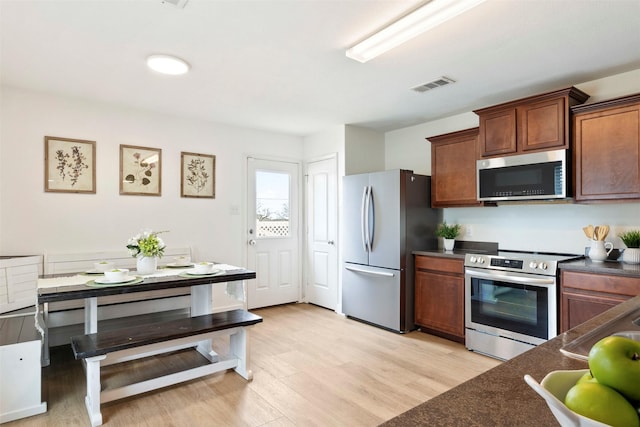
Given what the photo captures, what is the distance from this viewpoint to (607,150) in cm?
286

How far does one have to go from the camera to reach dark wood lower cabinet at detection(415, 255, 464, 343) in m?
3.61

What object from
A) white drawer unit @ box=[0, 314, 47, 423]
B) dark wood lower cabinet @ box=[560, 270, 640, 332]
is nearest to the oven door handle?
dark wood lower cabinet @ box=[560, 270, 640, 332]

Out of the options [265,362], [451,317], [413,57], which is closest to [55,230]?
[265,362]

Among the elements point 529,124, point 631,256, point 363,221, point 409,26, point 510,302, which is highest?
point 409,26

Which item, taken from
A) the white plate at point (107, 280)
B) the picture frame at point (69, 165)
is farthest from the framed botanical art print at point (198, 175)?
the white plate at point (107, 280)

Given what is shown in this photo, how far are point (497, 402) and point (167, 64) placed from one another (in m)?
3.07

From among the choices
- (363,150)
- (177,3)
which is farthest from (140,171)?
(363,150)

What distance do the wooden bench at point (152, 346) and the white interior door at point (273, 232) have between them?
6.17 ft

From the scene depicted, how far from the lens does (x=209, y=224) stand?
4.63 metres

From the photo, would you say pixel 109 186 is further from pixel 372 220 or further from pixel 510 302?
pixel 510 302

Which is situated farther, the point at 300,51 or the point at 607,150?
the point at 607,150

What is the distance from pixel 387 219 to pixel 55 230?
11.3ft

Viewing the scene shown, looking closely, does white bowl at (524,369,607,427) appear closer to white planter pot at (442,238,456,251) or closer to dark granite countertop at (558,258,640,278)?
dark granite countertop at (558,258,640,278)

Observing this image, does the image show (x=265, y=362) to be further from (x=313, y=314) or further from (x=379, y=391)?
(x=313, y=314)
